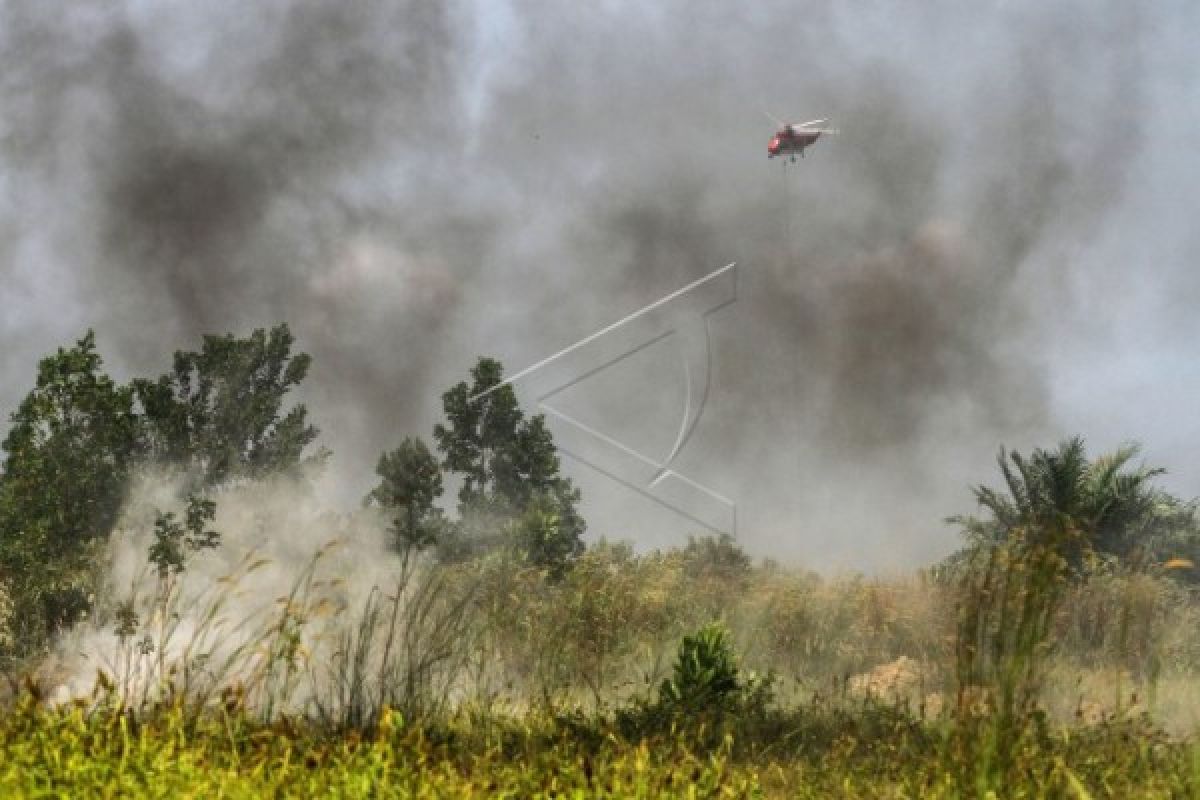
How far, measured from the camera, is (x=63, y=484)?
19.1 meters

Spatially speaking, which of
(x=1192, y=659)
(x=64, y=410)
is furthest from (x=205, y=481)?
(x=1192, y=659)

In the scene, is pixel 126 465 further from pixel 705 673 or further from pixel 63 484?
pixel 705 673

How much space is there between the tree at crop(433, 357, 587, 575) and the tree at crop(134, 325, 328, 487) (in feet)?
19.1

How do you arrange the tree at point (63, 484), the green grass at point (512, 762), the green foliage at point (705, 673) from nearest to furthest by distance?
Answer: the green grass at point (512, 762) < the green foliage at point (705, 673) < the tree at point (63, 484)

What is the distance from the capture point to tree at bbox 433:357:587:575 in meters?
26.5

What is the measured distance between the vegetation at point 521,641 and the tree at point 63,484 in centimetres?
5

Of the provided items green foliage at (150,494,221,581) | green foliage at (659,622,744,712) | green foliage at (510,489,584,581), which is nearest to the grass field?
green foliage at (659,622,744,712)

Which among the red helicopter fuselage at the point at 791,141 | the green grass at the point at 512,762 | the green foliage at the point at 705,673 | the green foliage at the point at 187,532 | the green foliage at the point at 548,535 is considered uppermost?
the red helicopter fuselage at the point at 791,141

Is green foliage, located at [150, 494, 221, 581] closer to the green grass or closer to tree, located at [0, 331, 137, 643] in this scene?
tree, located at [0, 331, 137, 643]

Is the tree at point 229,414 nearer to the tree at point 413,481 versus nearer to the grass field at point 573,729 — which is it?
Result: the tree at point 413,481

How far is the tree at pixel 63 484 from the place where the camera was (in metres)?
18.3

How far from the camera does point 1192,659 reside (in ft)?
53.9

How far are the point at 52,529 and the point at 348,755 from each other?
15318mm

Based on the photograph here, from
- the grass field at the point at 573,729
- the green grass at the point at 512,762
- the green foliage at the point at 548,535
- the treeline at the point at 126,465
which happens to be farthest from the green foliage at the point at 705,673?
the green foliage at the point at 548,535
